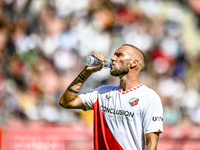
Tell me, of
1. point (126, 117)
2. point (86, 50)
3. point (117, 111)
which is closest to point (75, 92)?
point (117, 111)

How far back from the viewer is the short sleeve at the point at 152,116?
3.83m

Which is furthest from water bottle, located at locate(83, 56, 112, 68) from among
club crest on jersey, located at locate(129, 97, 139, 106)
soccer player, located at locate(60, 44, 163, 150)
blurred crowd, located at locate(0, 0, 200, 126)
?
blurred crowd, located at locate(0, 0, 200, 126)

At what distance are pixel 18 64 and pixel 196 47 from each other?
5.48 metres

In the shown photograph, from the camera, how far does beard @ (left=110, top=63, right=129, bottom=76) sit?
4.20m

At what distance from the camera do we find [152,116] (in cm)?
387

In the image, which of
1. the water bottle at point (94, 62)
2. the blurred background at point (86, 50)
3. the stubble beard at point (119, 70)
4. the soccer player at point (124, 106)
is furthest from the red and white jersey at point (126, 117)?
the blurred background at point (86, 50)

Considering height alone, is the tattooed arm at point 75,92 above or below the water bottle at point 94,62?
below

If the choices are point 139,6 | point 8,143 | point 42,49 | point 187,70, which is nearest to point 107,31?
point 139,6

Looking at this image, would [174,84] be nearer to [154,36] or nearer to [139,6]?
[154,36]

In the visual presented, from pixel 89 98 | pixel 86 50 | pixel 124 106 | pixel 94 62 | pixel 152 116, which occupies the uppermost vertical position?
pixel 86 50

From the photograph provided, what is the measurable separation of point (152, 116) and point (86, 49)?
251 inches

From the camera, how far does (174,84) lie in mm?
10078

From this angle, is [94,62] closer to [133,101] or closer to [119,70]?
[119,70]

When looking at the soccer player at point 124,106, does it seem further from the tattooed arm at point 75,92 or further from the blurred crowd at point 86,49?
the blurred crowd at point 86,49
